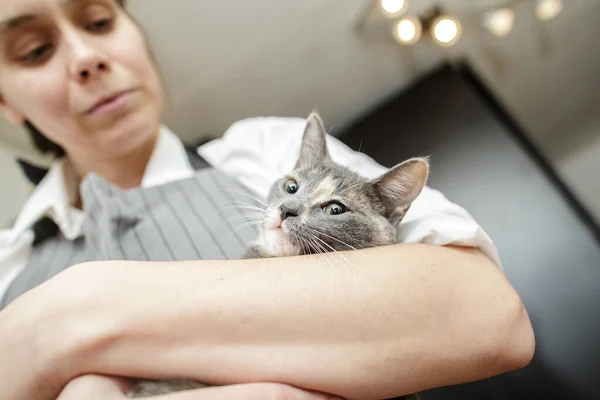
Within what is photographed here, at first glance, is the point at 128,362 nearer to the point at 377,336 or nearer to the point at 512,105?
the point at 377,336

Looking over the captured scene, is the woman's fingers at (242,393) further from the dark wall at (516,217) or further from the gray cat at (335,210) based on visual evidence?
the dark wall at (516,217)

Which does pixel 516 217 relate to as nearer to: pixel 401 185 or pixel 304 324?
pixel 401 185

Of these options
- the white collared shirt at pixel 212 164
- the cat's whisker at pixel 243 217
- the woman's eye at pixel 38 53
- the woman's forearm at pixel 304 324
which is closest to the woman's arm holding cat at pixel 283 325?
the woman's forearm at pixel 304 324

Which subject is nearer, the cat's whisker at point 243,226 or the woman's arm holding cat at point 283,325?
the woman's arm holding cat at point 283,325

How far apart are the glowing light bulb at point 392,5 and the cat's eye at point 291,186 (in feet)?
2.75

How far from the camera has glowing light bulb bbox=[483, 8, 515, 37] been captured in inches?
57.5

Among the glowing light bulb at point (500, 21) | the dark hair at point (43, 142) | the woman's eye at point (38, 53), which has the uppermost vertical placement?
the woman's eye at point (38, 53)

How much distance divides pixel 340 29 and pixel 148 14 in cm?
64

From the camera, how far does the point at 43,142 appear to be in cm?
100

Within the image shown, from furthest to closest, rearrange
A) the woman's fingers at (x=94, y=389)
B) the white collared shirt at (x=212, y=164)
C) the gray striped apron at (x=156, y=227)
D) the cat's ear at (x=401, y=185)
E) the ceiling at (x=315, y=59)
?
the ceiling at (x=315, y=59)
the white collared shirt at (x=212, y=164)
the gray striped apron at (x=156, y=227)
the cat's ear at (x=401, y=185)
the woman's fingers at (x=94, y=389)

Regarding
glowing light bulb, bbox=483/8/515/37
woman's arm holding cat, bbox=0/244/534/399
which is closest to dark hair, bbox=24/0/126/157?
woman's arm holding cat, bbox=0/244/534/399

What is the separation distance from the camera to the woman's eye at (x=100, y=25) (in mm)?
802

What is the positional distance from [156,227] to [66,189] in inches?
15.3

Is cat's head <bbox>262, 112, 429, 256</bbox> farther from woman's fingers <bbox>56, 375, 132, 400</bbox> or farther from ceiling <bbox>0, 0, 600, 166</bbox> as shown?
ceiling <bbox>0, 0, 600, 166</bbox>
